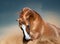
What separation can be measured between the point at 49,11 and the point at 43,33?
0.67 feet

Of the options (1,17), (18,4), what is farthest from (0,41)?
(18,4)

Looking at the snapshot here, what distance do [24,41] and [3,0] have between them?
0.40 meters

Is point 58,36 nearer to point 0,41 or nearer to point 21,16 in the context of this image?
point 21,16

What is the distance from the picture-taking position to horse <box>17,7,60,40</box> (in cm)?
146

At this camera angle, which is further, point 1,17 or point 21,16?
point 1,17

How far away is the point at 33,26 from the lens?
147 cm

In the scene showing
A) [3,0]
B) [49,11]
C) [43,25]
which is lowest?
[43,25]

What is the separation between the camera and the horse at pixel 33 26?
57.4 inches

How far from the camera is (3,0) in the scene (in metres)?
1.61

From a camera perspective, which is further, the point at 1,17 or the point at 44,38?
the point at 1,17

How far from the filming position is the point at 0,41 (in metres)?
1.58

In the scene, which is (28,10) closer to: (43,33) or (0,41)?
(43,33)

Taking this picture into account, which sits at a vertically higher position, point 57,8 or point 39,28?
point 57,8

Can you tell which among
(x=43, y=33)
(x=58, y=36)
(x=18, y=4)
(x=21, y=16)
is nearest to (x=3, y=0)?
(x=18, y=4)
